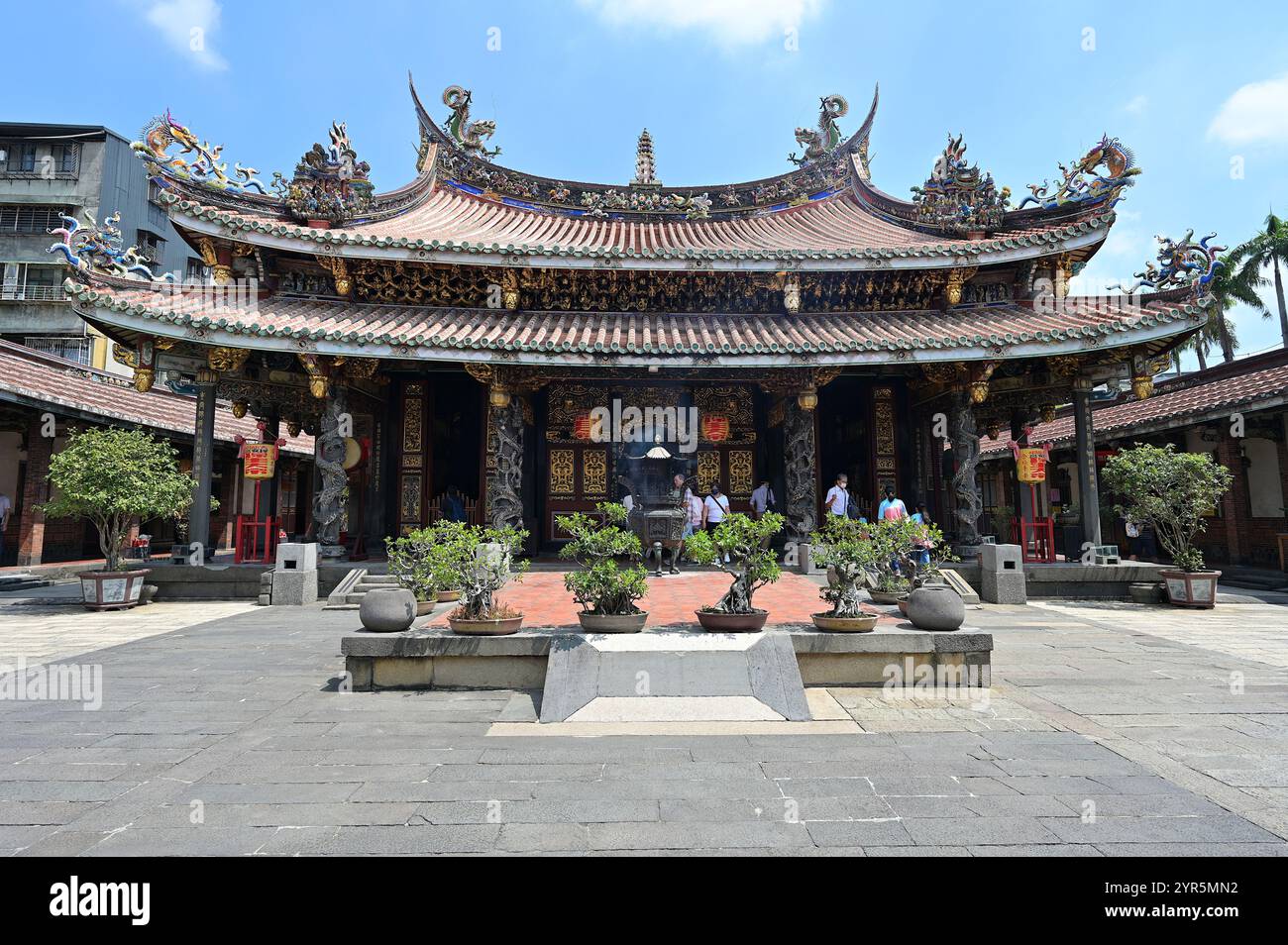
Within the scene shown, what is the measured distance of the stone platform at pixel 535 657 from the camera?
5.79 meters

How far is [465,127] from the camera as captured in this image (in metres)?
16.1

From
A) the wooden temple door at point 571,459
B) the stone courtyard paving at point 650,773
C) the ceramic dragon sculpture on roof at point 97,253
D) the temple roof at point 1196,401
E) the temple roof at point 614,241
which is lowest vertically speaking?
the stone courtyard paving at point 650,773

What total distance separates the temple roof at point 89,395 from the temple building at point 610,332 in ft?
20.1

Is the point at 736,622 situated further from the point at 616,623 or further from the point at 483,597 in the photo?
the point at 483,597

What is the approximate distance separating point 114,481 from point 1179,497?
708 inches

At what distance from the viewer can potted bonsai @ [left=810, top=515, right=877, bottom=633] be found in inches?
234

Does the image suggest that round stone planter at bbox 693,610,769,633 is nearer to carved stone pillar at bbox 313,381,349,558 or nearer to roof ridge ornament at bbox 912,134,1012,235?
carved stone pillar at bbox 313,381,349,558

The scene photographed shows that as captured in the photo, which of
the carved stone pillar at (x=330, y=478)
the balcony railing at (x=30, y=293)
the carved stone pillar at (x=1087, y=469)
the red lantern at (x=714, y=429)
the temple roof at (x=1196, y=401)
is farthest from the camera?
A: the balcony railing at (x=30, y=293)

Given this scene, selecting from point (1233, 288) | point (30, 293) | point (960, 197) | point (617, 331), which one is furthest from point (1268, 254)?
point (30, 293)

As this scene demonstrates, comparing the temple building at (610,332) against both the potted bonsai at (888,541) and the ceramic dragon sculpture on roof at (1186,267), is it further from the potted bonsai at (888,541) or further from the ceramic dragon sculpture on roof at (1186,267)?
the potted bonsai at (888,541)

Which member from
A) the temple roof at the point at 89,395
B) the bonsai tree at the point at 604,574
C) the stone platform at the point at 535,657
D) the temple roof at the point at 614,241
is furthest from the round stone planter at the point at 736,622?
the temple roof at the point at 89,395

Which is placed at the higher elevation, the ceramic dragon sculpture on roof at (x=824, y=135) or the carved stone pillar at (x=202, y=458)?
the ceramic dragon sculpture on roof at (x=824, y=135)

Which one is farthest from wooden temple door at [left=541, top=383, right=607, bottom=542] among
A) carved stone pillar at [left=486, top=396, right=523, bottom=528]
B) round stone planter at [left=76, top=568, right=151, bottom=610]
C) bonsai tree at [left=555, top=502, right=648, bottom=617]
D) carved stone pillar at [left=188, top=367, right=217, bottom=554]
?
bonsai tree at [left=555, top=502, right=648, bottom=617]

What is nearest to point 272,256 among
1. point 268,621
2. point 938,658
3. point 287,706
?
point 268,621
